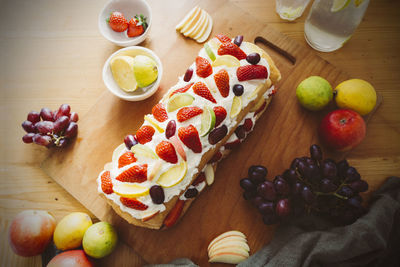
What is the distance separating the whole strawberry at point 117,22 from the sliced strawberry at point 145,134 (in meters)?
0.92

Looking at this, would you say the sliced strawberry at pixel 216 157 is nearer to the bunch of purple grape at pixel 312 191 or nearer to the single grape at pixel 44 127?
the bunch of purple grape at pixel 312 191

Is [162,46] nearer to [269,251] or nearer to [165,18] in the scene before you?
[165,18]

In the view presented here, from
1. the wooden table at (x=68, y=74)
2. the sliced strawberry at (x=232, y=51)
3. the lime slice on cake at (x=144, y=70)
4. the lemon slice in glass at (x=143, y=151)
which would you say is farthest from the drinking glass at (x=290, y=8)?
the lemon slice in glass at (x=143, y=151)

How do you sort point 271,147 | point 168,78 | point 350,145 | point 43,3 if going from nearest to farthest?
point 350,145 < point 271,147 < point 168,78 < point 43,3

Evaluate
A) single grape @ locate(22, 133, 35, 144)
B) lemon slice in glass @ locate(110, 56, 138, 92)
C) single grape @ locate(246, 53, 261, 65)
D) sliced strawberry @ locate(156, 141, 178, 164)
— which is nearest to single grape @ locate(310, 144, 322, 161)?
single grape @ locate(246, 53, 261, 65)

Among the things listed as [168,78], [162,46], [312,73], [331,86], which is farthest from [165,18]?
[331,86]

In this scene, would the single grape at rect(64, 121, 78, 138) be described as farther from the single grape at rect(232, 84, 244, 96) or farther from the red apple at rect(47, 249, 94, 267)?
the single grape at rect(232, 84, 244, 96)

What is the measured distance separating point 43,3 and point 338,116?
2713 mm

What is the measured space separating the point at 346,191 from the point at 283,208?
42 centimetres

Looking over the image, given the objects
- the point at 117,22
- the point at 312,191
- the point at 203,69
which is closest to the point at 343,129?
the point at 312,191

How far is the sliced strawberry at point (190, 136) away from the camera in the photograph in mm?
1711

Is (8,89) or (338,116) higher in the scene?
(338,116)

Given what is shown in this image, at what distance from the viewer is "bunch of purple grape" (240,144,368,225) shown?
1.76 metres

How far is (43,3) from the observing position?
8.00ft
